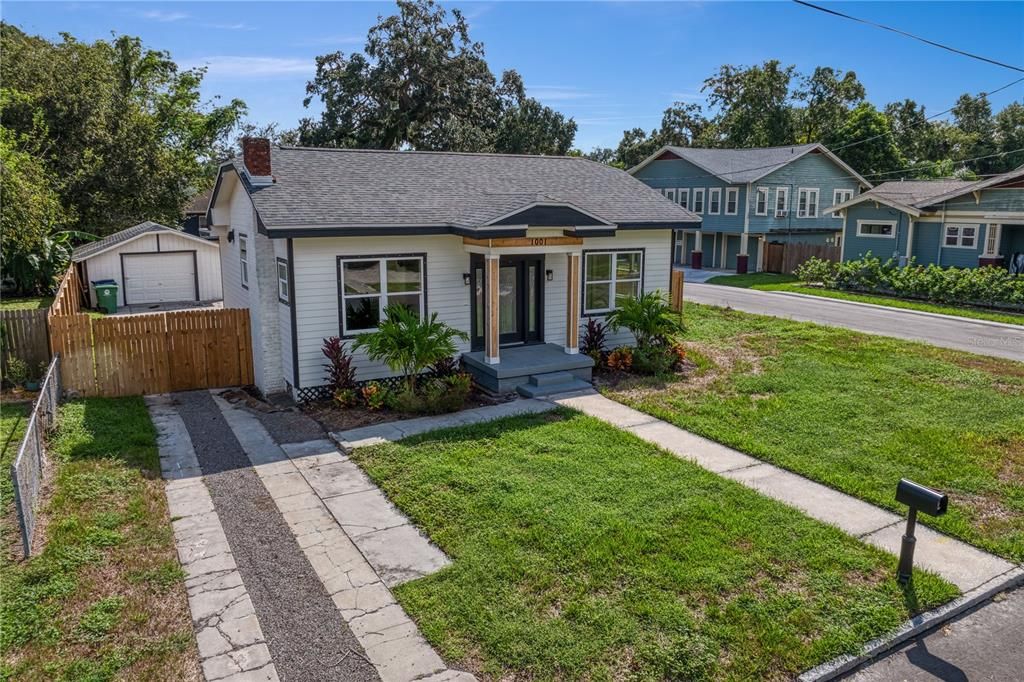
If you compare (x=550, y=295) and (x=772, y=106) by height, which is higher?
(x=772, y=106)

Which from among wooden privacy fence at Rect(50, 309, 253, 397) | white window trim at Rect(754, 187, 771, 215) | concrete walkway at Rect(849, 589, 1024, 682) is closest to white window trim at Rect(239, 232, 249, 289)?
wooden privacy fence at Rect(50, 309, 253, 397)

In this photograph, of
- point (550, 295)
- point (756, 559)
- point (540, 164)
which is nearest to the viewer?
point (756, 559)

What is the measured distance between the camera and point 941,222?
95.8 feet

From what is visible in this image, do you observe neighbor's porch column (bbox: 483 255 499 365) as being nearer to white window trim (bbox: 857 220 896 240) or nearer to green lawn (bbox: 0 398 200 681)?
green lawn (bbox: 0 398 200 681)

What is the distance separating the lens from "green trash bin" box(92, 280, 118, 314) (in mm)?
23438

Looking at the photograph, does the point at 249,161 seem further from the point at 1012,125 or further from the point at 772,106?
the point at 1012,125

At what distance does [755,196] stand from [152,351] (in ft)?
98.2

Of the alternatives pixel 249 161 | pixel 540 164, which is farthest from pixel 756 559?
pixel 540 164

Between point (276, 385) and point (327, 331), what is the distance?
1689 mm

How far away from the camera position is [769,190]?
1414 inches

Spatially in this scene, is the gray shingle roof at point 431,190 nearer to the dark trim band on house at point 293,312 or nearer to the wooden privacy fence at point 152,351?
the dark trim band on house at point 293,312

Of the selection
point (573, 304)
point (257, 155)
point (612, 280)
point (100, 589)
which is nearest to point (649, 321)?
point (612, 280)

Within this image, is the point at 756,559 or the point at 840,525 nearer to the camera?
the point at 756,559

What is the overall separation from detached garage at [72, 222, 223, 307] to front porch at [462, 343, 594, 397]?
1564 cm
